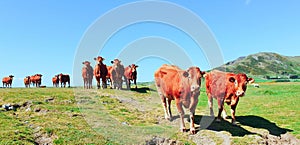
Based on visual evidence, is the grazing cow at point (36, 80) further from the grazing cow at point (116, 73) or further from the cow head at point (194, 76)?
the cow head at point (194, 76)

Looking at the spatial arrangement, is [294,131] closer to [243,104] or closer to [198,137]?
[198,137]

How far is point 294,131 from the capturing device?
12195 millimetres

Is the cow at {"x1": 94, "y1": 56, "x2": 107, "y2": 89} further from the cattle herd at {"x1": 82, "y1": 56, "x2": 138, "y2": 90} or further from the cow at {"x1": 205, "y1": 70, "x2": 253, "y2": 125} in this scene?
the cow at {"x1": 205, "y1": 70, "x2": 253, "y2": 125}

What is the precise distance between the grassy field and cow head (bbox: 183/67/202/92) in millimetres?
2040

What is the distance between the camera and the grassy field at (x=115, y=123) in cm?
1013

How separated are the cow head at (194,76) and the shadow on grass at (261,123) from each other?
14.1 feet

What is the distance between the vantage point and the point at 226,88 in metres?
13.8

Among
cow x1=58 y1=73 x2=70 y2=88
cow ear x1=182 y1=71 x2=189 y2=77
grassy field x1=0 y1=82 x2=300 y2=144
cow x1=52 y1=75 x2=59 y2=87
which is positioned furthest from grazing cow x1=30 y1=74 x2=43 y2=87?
cow ear x1=182 y1=71 x2=189 y2=77

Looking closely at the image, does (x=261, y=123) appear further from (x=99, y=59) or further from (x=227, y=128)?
(x=99, y=59)

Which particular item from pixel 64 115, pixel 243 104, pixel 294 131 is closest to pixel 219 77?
pixel 294 131

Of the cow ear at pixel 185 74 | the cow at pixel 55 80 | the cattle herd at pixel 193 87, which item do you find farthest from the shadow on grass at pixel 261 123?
the cow at pixel 55 80

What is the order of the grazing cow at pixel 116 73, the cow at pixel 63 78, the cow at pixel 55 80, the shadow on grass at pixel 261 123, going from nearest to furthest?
1. the shadow on grass at pixel 261 123
2. the grazing cow at pixel 116 73
3. the cow at pixel 63 78
4. the cow at pixel 55 80

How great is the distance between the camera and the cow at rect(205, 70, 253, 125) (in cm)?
1295

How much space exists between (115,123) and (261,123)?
7555 millimetres
